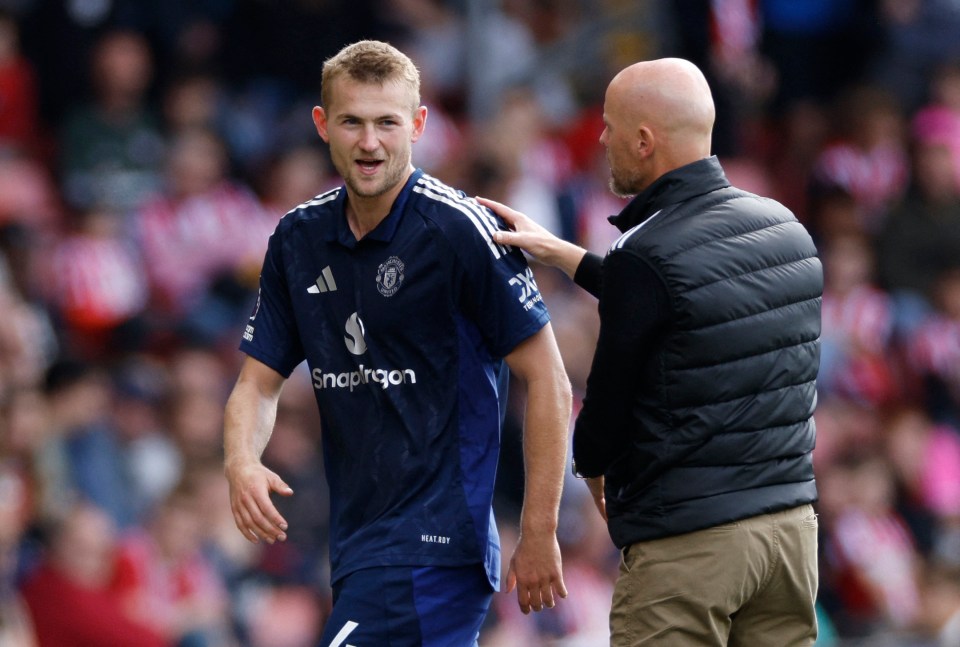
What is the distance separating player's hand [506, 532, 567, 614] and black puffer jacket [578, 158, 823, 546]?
192 millimetres

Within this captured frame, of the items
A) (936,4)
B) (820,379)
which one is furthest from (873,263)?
(936,4)

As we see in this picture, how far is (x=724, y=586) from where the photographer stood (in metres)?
4.80

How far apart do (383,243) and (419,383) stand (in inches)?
17.2

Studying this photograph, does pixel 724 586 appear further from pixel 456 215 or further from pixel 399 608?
pixel 456 215

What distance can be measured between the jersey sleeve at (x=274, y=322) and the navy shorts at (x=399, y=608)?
759mm

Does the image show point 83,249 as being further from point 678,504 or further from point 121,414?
point 678,504

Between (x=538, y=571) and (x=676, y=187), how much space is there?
3.86 feet

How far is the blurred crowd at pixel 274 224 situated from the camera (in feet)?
29.3

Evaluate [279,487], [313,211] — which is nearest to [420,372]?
[279,487]

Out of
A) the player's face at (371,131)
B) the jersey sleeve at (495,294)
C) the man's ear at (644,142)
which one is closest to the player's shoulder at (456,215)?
the jersey sleeve at (495,294)

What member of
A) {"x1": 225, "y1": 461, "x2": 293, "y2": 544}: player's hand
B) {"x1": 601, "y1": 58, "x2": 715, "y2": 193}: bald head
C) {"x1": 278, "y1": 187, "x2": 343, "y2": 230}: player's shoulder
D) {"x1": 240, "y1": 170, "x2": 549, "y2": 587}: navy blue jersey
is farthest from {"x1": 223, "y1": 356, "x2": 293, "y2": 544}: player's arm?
{"x1": 601, "y1": 58, "x2": 715, "y2": 193}: bald head

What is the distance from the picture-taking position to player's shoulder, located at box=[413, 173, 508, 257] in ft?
16.7

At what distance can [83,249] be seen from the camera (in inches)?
382

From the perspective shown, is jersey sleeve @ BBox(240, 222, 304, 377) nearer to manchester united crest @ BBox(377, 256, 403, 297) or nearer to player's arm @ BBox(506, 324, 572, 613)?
manchester united crest @ BBox(377, 256, 403, 297)
